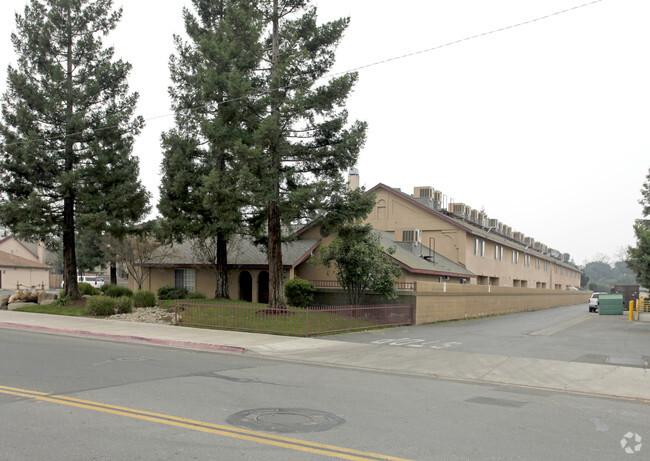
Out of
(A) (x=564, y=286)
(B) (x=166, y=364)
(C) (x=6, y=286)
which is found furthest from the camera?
(A) (x=564, y=286)

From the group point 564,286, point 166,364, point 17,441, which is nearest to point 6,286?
point 166,364

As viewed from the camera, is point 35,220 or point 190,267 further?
point 190,267

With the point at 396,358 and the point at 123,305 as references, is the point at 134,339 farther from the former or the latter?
the point at 396,358

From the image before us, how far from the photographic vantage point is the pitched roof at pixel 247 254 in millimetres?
30533

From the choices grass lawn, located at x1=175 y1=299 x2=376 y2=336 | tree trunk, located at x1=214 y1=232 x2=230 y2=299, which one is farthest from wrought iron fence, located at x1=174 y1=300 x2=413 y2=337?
tree trunk, located at x1=214 y1=232 x2=230 y2=299

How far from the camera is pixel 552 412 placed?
8.49 metres

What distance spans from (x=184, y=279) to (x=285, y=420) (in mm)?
29722

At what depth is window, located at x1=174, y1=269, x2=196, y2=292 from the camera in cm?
3534

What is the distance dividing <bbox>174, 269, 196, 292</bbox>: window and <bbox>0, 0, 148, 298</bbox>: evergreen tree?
25.7 feet

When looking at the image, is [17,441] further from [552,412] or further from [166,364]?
[552,412]

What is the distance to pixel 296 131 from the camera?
2228 centimetres

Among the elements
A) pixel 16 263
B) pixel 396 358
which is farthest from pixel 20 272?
pixel 396 358

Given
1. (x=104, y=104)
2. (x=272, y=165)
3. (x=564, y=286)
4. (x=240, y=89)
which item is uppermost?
(x=104, y=104)

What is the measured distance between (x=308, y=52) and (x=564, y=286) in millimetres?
73244
